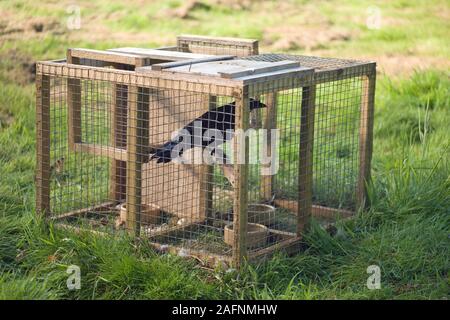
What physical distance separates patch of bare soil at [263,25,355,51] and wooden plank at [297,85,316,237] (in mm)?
4185

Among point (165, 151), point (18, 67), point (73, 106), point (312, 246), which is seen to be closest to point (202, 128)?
point (165, 151)

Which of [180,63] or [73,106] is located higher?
[180,63]

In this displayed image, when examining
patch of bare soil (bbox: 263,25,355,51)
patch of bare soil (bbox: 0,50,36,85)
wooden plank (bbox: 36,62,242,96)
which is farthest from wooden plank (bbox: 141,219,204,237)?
patch of bare soil (bbox: 263,25,355,51)

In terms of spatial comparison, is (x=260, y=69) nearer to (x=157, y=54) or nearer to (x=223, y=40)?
(x=157, y=54)

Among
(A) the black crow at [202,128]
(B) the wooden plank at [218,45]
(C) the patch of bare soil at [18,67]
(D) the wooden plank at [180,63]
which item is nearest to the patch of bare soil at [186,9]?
(C) the patch of bare soil at [18,67]

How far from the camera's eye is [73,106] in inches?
210

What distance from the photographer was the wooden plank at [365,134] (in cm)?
528

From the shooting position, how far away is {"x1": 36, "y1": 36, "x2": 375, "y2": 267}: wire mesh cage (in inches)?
175

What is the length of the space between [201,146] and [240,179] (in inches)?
21.2

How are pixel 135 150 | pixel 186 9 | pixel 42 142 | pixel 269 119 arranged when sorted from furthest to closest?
1. pixel 186 9
2. pixel 269 119
3. pixel 42 142
4. pixel 135 150

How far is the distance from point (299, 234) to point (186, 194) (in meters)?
0.79

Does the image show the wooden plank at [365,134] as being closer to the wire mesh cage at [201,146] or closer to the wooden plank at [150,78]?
the wire mesh cage at [201,146]

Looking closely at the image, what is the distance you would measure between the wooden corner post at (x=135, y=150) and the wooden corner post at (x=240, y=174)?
62 centimetres

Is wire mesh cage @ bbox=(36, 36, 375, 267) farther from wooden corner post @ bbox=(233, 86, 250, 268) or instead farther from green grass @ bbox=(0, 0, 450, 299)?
green grass @ bbox=(0, 0, 450, 299)
